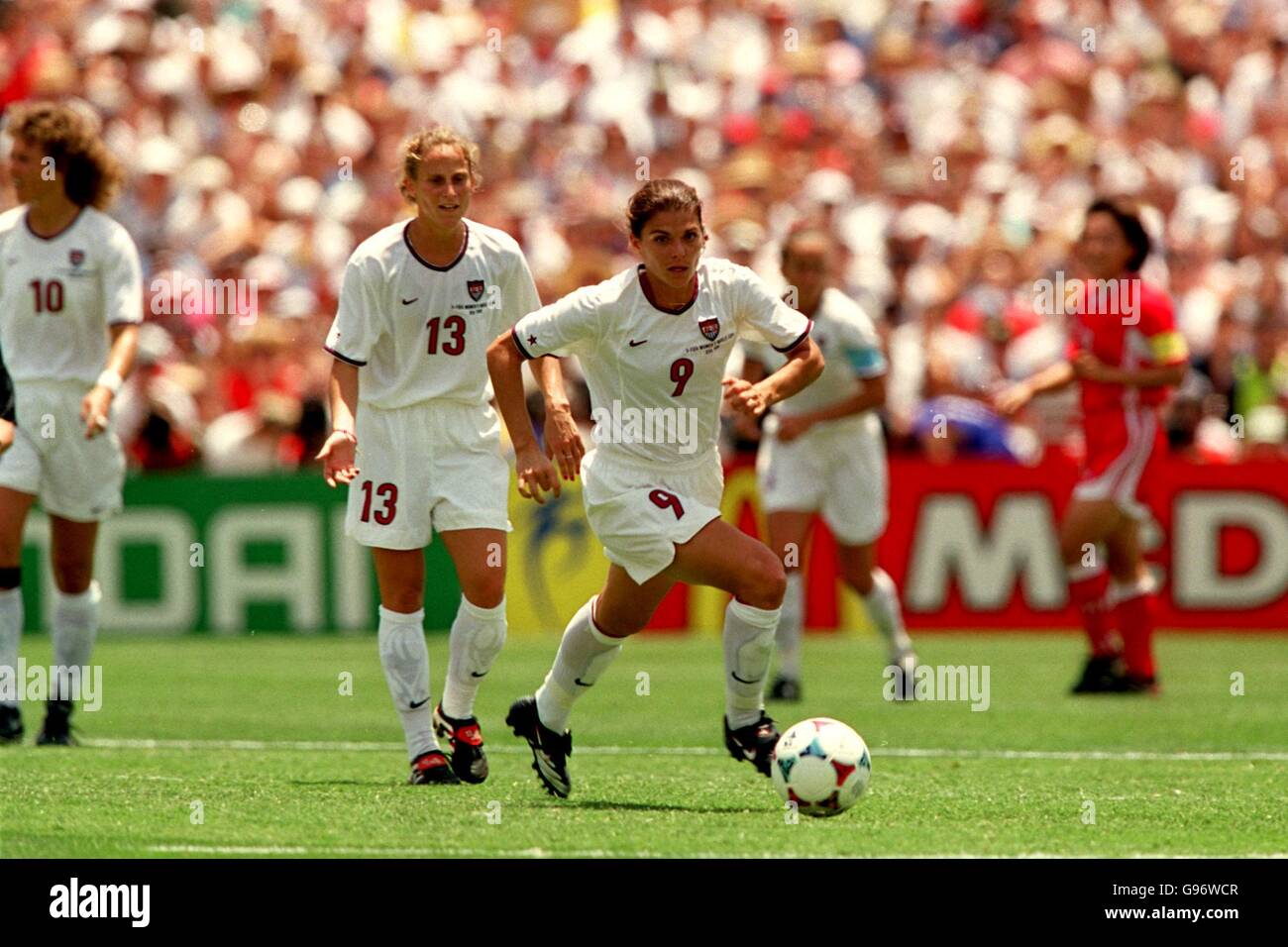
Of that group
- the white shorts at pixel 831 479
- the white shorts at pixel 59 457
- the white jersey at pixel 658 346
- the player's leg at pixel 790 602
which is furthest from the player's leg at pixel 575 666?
the white shorts at pixel 831 479

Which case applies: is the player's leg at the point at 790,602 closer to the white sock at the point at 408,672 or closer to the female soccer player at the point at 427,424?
the female soccer player at the point at 427,424

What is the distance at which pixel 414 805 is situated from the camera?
326 inches

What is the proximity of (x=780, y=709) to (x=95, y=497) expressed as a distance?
3.87m

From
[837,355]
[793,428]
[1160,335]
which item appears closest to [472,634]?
[793,428]

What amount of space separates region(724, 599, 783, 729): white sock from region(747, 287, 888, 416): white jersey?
3.57 meters

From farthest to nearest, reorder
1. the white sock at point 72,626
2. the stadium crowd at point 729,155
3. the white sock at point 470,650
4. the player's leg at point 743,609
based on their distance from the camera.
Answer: the stadium crowd at point 729,155
the white sock at point 72,626
the white sock at point 470,650
the player's leg at point 743,609

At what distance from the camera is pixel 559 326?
8.33 m

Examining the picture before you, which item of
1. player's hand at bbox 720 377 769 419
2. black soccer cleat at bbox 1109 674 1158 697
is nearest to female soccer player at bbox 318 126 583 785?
player's hand at bbox 720 377 769 419

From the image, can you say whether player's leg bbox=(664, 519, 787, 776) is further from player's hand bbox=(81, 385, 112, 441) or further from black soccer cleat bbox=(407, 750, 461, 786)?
player's hand bbox=(81, 385, 112, 441)

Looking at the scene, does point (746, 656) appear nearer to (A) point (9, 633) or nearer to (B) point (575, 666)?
(B) point (575, 666)

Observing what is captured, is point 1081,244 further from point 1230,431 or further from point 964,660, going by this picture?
point 1230,431

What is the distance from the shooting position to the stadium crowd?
744 inches

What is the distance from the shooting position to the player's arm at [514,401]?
8.22 meters

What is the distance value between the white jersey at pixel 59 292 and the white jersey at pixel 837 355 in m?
3.70
